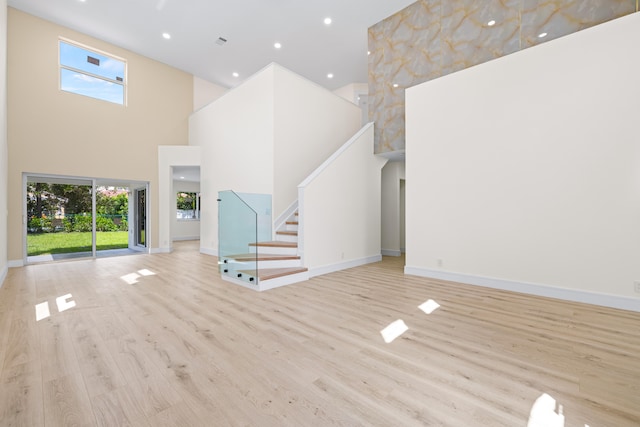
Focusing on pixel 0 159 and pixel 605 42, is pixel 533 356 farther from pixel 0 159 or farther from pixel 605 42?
pixel 0 159

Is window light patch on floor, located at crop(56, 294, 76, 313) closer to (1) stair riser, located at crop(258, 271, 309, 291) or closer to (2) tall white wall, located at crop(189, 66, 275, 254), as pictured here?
(1) stair riser, located at crop(258, 271, 309, 291)

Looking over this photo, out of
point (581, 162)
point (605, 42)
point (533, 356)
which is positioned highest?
point (605, 42)

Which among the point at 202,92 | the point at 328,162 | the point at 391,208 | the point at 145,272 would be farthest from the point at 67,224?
the point at 391,208

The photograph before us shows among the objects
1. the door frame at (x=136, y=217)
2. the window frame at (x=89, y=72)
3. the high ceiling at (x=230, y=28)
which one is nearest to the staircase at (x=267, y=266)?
the door frame at (x=136, y=217)

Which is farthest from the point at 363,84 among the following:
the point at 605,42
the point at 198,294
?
the point at 198,294

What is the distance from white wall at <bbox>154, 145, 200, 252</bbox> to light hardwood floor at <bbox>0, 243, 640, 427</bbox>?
4236 mm

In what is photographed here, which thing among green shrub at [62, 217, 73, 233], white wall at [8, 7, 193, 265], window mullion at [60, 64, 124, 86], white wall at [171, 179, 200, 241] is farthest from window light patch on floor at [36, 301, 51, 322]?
white wall at [171, 179, 200, 241]

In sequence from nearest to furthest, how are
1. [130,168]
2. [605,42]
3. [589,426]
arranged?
[589,426], [605,42], [130,168]

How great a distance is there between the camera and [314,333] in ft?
8.36

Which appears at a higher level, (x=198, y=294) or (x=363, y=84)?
(x=363, y=84)

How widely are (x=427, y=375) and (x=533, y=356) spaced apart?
98cm

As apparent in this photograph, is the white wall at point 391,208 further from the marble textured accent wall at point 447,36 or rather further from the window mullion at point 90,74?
the window mullion at point 90,74

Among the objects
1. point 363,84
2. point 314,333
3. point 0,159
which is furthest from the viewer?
point 363,84

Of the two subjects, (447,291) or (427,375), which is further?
(447,291)
